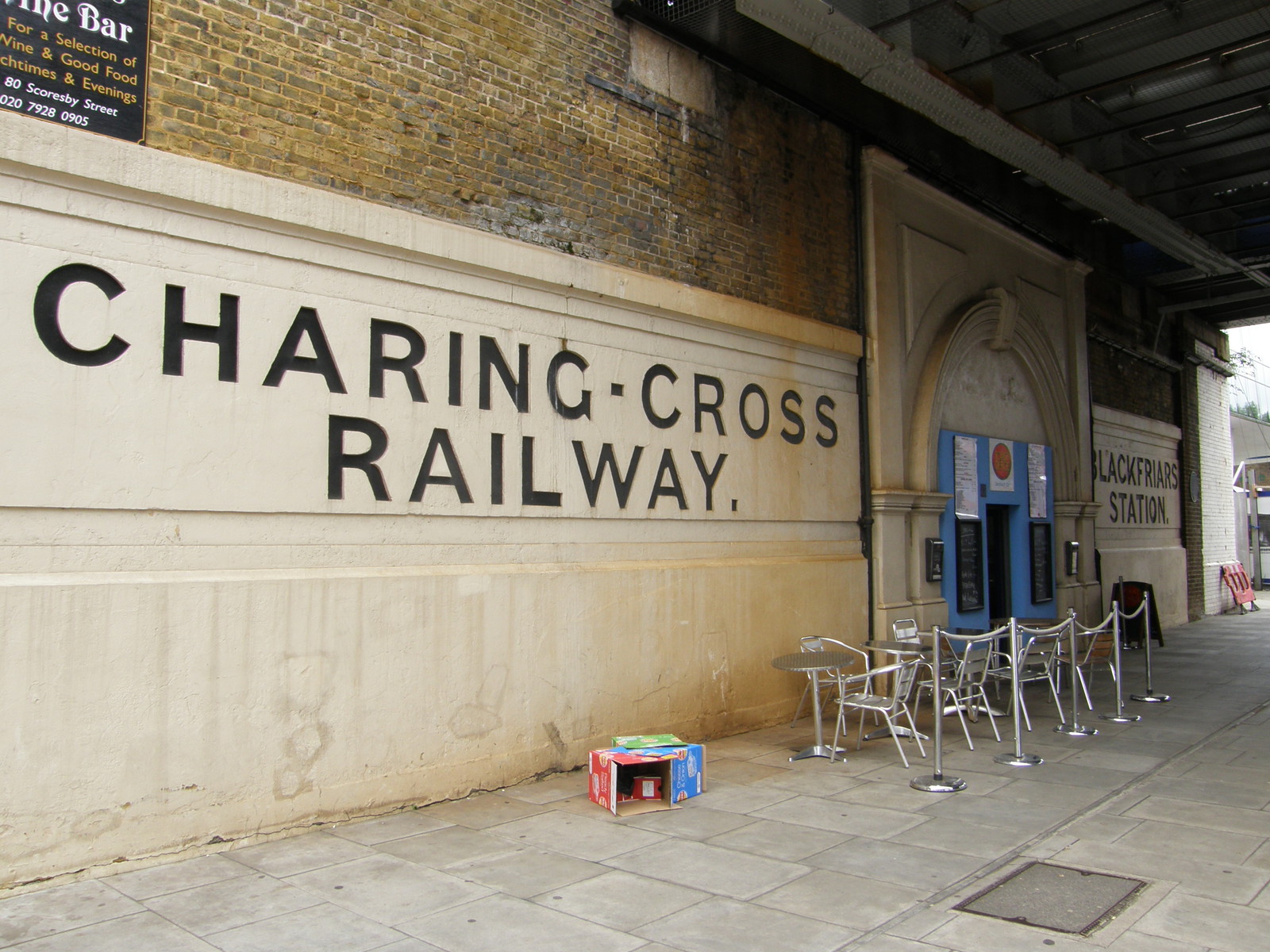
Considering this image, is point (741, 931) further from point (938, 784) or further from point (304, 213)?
point (304, 213)

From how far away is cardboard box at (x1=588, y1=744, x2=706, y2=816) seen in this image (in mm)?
5996

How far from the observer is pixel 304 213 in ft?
18.9

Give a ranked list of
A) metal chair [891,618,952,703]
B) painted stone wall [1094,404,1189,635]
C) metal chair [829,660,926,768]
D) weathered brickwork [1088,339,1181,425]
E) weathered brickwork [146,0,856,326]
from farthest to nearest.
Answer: weathered brickwork [1088,339,1181,425], painted stone wall [1094,404,1189,635], metal chair [891,618,952,703], metal chair [829,660,926,768], weathered brickwork [146,0,856,326]

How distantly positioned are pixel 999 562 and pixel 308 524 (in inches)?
403

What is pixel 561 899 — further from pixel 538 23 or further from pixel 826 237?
pixel 826 237

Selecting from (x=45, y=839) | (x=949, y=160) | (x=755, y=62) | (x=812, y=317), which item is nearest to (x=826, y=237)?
(x=812, y=317)

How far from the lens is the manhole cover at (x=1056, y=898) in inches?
166

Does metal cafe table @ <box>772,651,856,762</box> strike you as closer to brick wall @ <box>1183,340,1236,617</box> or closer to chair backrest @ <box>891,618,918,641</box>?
chair backrest @ <box>891,618,918,641</box>

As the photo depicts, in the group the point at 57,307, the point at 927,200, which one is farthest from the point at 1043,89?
the point at 57,307

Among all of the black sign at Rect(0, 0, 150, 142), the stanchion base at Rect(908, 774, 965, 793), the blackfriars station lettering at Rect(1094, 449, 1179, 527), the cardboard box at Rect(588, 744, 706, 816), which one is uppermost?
the black sign at Rect(0, 0, 150, 142)

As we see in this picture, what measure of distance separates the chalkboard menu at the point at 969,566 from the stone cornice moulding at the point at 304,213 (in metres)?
5.12

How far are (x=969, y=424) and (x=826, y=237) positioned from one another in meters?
3.71

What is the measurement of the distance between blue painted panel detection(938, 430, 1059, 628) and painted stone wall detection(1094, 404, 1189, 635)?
253 centimetres

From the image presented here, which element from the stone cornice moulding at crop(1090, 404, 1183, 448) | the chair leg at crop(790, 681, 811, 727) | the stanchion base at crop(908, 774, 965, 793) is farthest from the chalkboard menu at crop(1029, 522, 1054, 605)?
the stanchion base at crop(908, 774, 965, 793)
